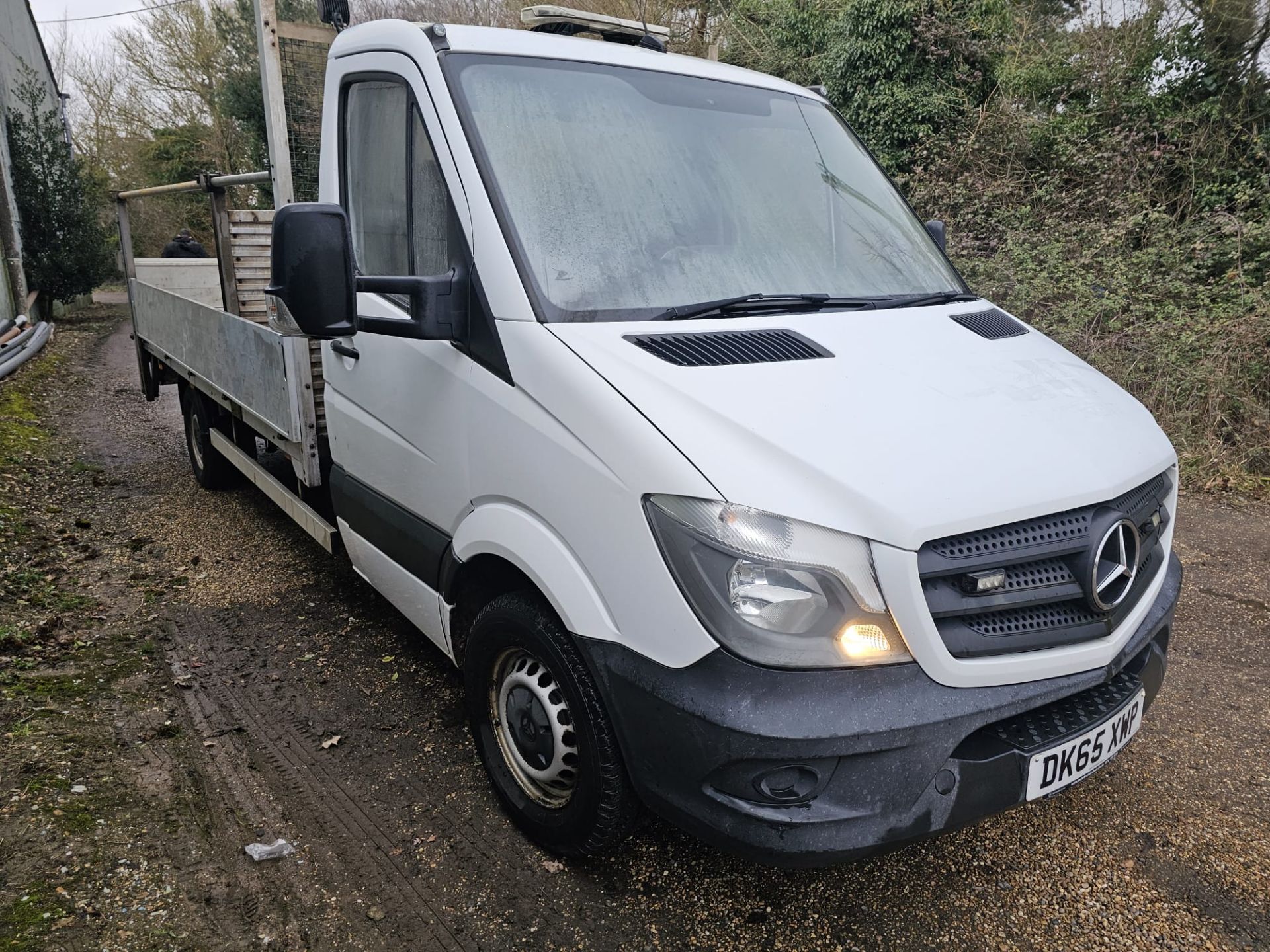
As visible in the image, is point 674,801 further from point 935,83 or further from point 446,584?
point 935,83

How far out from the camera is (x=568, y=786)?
2539 millimetres

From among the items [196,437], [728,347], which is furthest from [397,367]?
[196,437]

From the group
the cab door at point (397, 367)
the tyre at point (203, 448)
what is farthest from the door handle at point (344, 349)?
the tyre at point (203, 448)

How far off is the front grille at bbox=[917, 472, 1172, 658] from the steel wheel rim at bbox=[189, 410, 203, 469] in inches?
219

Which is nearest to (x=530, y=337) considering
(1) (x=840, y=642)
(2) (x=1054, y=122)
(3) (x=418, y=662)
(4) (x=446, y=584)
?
(4) (x=446, y=584)

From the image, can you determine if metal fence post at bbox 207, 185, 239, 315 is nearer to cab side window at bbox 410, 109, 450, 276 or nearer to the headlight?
cab side window at bbox 410, 109, 450, 276

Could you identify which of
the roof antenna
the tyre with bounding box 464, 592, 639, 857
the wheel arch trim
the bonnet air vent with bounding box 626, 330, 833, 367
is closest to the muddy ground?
the tyre with bounding box 464, 592, 639, 857

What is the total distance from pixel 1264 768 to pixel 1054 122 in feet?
30.6

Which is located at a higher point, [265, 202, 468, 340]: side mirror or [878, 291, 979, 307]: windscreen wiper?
[265, 202, 468, 340]: side mirror

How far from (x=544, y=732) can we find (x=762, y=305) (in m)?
1.41

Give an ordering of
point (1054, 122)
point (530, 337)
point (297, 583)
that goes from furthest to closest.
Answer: point (1054, 122)
point (297, 583)
point (530, 337)

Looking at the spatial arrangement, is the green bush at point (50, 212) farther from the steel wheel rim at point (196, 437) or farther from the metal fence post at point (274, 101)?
the metal fence post at point (274, 101)

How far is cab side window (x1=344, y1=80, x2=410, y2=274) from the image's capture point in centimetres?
296

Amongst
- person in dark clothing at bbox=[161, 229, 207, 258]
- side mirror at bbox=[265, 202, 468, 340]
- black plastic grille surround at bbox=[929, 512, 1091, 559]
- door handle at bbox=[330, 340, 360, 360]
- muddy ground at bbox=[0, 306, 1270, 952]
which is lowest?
muddy ground at bbox=[0, 306, 1270, 952]
